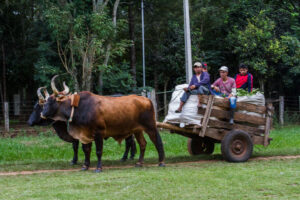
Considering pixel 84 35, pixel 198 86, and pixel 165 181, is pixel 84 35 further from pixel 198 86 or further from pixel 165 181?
pixel 165 181

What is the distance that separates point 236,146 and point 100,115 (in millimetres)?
3300

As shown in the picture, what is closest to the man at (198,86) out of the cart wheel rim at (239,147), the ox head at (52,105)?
the cart wheel rim at (239,147)

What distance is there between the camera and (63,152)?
42.7ft

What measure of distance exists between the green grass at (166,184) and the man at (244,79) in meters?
2.24

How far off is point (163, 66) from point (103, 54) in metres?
7.86

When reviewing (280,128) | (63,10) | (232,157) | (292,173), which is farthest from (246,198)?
(280,128)

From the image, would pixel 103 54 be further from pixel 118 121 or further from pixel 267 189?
pixel 267 189

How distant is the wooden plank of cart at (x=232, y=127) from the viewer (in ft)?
33.1

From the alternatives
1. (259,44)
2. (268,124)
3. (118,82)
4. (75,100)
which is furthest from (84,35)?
(259,44)

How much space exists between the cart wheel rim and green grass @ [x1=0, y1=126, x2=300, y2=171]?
1.04m

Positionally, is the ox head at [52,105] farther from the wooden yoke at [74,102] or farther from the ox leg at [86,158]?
the ox leg at [86,158]

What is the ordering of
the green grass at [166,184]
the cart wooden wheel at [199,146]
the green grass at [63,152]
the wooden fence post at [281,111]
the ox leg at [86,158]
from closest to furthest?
the green grass at [166,184] < the ox leg at [86,158] < the green grass at [63,152] < the cart wooden wheel at [199,146] < the wooden fence post at [281,111]

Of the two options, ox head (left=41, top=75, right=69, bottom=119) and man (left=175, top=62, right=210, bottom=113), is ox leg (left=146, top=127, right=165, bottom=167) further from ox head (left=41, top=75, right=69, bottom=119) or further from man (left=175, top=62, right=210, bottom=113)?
ox head (left=41, top=75, right=69, bottom=119)

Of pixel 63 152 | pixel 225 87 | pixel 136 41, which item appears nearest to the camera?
pixel 225 87
